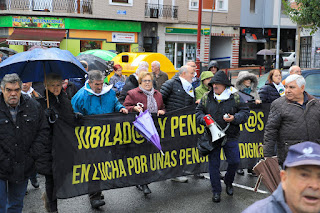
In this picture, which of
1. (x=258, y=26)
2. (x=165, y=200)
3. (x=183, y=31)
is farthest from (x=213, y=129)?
(x=258, y=26)

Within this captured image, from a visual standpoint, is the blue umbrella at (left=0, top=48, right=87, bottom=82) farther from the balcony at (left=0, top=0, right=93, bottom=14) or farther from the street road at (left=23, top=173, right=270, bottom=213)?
the balcony at (left=0, top=0, right=93, bottom=14)

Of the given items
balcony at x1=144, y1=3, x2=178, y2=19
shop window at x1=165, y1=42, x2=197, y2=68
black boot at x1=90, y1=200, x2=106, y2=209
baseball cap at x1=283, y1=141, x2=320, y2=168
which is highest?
balcony at x1=144, y1=3, x2=178, y2=19

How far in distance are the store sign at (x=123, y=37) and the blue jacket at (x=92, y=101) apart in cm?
2456

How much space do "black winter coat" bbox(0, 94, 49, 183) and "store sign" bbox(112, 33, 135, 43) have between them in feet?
85.1

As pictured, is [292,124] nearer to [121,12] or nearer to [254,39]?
[121,12]

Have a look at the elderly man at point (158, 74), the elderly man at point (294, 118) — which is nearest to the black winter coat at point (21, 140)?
the elderly man at point (294, 118)

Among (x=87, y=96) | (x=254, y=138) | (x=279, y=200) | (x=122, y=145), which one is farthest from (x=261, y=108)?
(x=279, y=200)

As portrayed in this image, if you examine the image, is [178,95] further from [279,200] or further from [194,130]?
[279,200]

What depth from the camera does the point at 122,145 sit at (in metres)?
6.51

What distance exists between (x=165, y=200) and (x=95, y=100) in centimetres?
180

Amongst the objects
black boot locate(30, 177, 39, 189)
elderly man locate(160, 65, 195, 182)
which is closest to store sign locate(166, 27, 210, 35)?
elderly man locate(160, 65, 195, 182)

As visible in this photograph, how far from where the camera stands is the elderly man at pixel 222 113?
636cm

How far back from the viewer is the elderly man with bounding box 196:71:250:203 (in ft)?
20.9

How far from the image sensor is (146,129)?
646 centimetres
